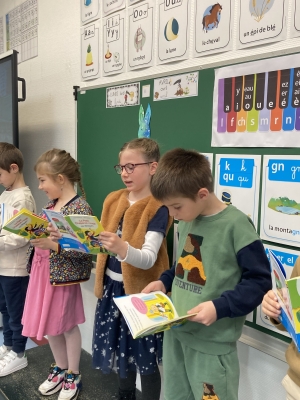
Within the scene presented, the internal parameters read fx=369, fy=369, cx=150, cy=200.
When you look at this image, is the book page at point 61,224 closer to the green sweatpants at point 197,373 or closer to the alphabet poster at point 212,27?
the green sweatpants at point 197,373

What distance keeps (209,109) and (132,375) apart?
1188mm

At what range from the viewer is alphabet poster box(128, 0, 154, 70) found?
5.82 feet

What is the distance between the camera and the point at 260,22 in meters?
1.30

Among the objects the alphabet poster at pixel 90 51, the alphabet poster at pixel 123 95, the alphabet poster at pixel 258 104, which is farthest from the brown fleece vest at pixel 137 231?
the alphabet poster at pixel 90 51

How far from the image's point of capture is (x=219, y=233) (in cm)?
112

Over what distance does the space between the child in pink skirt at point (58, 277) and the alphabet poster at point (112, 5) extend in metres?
0.84

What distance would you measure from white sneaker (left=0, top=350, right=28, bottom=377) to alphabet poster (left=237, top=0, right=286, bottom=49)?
2.06 meters

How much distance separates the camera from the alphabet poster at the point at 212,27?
142 centimetres

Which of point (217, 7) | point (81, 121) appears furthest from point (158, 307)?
point (81, 121)

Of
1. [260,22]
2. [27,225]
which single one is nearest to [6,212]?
[27,225]

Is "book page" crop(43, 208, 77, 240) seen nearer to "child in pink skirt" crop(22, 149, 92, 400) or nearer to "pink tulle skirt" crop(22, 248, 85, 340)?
"child in pink skirt" crop(22, 149, 92, 400)

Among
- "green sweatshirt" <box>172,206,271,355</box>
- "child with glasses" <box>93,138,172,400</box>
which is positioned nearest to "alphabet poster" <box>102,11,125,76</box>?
"child with glasses" <box>93,138,172,400</box>

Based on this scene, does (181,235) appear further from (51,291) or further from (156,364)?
(51,291)

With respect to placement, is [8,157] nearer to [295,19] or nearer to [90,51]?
[90,51]
